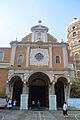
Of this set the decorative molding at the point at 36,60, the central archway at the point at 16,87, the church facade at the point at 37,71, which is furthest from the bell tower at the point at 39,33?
the central archway at the point at 16,87

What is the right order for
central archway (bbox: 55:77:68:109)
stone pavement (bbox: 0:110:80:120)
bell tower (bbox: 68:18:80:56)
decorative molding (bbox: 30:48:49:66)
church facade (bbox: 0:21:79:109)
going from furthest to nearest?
bell tower (bbox: 68:18:80:56) < decorative molding (bbox: 30:48:49:66) < central archway (bbox: 55:77:68:109) < church facade (bbox: 0:21:79:109) < stone pavement (bbox: 0:110:80:120)

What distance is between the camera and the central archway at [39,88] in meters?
20.3

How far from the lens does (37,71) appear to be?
62.9ft

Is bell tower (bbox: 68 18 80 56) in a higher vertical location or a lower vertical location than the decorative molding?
higher

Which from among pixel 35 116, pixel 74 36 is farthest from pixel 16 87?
pixel 74 36

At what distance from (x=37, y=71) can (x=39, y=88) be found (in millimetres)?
5064

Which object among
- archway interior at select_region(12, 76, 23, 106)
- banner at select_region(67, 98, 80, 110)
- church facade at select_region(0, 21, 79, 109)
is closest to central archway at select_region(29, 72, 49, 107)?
church facade at select_region(0, 21, 79, 109)

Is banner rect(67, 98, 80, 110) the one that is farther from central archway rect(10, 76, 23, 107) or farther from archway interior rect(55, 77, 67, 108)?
central archway rect(10, 76, 23, 107)

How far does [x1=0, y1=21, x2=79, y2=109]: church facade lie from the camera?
63.2ft

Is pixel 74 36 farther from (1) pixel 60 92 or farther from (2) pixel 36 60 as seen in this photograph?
(1) pixel 60 92

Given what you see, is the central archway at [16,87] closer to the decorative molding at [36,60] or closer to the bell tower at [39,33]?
the decorative molding at [36,60]

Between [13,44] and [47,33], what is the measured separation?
786cm

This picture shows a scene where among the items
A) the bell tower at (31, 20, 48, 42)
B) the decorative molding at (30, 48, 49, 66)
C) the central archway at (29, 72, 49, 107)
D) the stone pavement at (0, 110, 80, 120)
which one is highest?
the bell tower at (31, 20, 48, 42)

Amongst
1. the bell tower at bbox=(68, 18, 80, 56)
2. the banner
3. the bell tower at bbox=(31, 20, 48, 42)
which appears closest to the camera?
the banner
